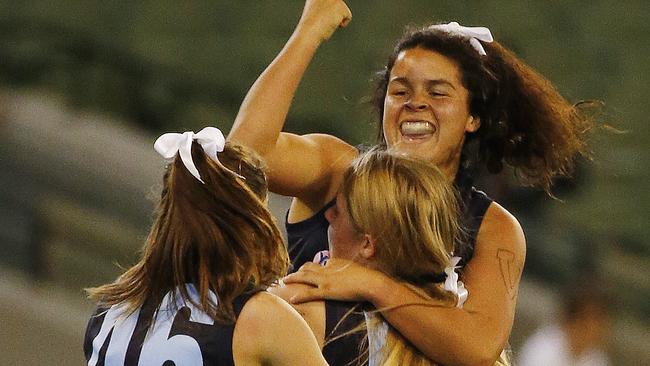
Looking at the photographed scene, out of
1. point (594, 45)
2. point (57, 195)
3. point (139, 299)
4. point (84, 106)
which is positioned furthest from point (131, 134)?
point (139, 299)

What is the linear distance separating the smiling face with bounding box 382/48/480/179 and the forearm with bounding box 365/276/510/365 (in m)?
0.41

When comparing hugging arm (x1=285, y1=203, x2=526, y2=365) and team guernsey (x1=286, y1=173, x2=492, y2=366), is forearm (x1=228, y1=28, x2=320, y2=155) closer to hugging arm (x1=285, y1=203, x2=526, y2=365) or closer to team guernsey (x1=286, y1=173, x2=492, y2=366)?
team guernsey (x1=286, y1=173, x2=492, y2=366)

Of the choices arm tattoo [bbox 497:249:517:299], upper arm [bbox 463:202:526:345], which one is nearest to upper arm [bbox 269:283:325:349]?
upper arm [bbox 463:202:526:345]

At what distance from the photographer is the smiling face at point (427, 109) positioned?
2.76 meters

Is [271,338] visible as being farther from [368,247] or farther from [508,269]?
[508,269]

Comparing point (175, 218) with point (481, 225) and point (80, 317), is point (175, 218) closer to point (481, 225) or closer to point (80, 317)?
point (481, 225)

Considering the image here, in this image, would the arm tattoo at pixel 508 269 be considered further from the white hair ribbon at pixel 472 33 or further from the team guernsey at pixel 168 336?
the team guernsey at pixel 168 336

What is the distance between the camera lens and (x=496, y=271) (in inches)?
104

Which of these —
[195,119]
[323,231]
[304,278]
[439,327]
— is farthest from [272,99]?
[195,119]

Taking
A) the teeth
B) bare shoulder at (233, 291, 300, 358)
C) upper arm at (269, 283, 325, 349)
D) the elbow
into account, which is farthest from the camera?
the teeth

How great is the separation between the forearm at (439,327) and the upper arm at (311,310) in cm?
9

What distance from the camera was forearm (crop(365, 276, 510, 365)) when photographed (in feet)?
7.75

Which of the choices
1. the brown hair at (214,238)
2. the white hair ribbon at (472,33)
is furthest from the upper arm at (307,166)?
the brown hair at (214,238)

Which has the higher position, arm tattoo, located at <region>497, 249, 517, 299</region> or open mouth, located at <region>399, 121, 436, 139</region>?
open mouth, located at <region>399, 121, 436, 139</region>
